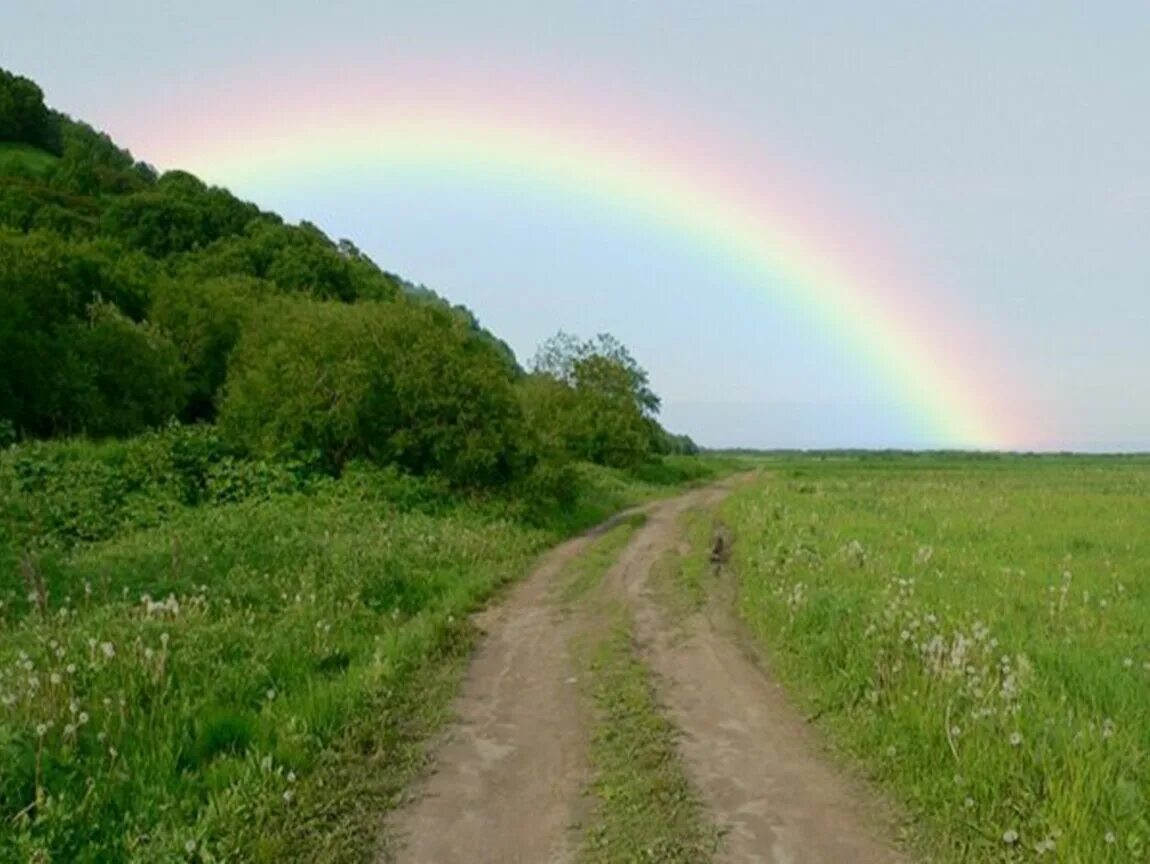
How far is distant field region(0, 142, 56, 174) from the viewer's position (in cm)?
7144

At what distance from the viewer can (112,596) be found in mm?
10766

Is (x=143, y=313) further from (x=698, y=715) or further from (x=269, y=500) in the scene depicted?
(x=698, y=715)

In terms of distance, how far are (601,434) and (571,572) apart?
35849 millimetres

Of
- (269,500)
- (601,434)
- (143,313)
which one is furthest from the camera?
(601,434)

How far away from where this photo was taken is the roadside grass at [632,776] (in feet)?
17.9

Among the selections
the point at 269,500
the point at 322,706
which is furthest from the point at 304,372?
the point at 322,706

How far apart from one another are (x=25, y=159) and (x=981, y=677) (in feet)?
305

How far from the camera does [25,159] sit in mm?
77688

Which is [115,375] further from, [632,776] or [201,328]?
[632,776]

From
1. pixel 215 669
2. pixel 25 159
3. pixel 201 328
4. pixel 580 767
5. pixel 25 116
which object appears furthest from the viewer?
pixel 25 116

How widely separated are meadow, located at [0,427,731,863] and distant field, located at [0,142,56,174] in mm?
67720

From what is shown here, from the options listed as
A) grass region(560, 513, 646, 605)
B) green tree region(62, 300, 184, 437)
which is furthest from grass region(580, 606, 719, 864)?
green tree region(62, 300, 184, 437)

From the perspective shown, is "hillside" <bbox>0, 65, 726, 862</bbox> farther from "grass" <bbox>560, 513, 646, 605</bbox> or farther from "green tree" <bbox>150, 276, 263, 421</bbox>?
"grass" <bbox>560, 513, 646, 605</bbox>

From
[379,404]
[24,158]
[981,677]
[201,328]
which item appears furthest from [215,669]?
[24,158]
